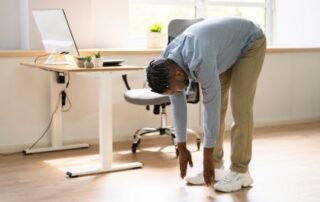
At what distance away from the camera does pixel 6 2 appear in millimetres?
4164

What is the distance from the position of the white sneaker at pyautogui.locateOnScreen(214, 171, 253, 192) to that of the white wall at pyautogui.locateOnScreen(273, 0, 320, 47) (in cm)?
315

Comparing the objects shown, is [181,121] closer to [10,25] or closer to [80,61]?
[80,61]

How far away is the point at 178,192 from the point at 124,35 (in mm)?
2108

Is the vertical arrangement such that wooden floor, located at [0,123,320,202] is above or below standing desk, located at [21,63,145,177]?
below

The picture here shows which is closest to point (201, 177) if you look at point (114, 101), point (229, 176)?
point (229, 176)

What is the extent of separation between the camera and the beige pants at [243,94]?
2678 millimetres

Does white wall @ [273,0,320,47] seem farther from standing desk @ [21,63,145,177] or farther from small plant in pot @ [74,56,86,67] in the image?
small plant in pot @ [74,56,86,67]

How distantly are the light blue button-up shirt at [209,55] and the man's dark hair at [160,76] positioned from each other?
0.33ft

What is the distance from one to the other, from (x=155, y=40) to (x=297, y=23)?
6.85ft

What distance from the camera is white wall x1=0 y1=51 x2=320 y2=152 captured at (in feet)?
13.0

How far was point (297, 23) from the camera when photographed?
5770 mm

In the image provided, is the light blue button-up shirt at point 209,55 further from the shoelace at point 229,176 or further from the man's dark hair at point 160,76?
the shoelace at point 229,176

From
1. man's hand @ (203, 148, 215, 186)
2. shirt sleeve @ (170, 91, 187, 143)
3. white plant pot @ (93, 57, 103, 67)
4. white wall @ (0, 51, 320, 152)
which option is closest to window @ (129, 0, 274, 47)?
white wall @ (0, 51, 320, 152)

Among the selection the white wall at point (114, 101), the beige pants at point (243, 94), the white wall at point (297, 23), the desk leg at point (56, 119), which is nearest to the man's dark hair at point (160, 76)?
the beige pants at point (243, 94)
